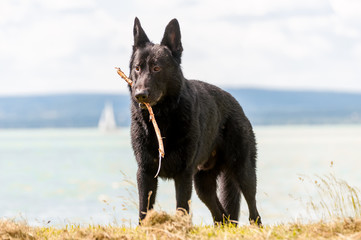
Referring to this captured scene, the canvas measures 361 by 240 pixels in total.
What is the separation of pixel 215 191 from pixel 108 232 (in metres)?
2.11

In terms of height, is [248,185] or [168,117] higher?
[168,117]

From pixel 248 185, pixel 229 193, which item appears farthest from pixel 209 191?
pixel 248 185

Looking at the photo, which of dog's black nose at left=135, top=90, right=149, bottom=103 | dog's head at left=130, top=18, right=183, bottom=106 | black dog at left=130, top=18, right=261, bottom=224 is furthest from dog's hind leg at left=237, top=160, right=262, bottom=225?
dog's black nose at left=135, top=90, right=149, bottom=103

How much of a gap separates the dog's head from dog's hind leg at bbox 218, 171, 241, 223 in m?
1.66

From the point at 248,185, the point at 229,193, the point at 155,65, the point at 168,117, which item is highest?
the point at 155,65

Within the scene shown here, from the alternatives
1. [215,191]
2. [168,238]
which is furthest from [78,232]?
[215,191]

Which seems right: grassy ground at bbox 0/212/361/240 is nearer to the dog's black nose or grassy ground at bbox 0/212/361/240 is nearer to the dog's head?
the dog's black nose

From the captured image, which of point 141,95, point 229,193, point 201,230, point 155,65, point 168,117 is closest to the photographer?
point 201,230

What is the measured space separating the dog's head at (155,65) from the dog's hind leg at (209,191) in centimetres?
156

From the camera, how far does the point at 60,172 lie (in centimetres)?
4388

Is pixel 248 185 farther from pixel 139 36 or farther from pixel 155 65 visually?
pixel 139 36

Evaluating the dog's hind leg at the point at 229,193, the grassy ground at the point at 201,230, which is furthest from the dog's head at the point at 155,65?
the dog's hind leg at the point at 229,193

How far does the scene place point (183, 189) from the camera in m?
5.28

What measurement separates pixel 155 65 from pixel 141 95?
0.44 meters
